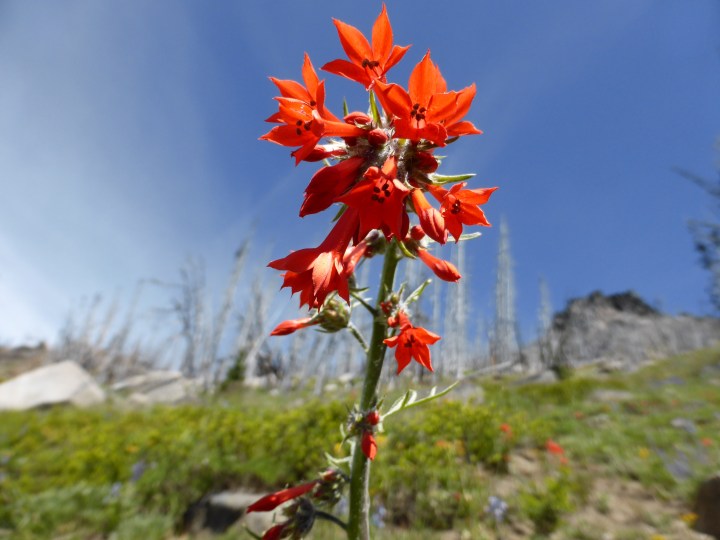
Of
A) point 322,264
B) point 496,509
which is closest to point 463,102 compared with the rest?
point 322,264

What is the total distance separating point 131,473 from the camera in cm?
623

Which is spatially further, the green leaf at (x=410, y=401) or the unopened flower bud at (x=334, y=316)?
the unopened flower bud at (x=334, y=316)

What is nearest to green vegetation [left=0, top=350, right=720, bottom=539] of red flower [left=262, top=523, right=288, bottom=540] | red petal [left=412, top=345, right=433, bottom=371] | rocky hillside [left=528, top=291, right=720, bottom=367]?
red flower [left=262, top=523, right=288, bottom=540]

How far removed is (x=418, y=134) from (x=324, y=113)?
39 cm

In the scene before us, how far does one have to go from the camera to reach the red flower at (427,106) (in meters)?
1.14

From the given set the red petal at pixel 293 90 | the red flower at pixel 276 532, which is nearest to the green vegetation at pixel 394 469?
the red flower at pixel 276 532

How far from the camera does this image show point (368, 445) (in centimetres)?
139

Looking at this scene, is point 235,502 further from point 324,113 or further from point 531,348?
point 531,348

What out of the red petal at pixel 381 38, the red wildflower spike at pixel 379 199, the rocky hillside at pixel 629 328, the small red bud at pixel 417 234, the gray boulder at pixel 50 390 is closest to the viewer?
the red wildflower spike at pixel 379 199

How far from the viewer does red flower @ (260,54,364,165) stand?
1.25m

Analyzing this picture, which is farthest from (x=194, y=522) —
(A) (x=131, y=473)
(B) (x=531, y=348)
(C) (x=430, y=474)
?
(B) (x=531, y=348)

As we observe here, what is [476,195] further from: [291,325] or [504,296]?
[504,296]

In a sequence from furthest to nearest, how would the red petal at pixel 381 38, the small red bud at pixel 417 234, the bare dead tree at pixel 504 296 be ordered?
the bare dead tree at pixel 504 296 < the small red bud at pixel 417 234 < the red petal at pixel 381 38

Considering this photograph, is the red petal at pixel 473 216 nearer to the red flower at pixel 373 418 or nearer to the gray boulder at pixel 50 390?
the red flower at pixel 373 418
